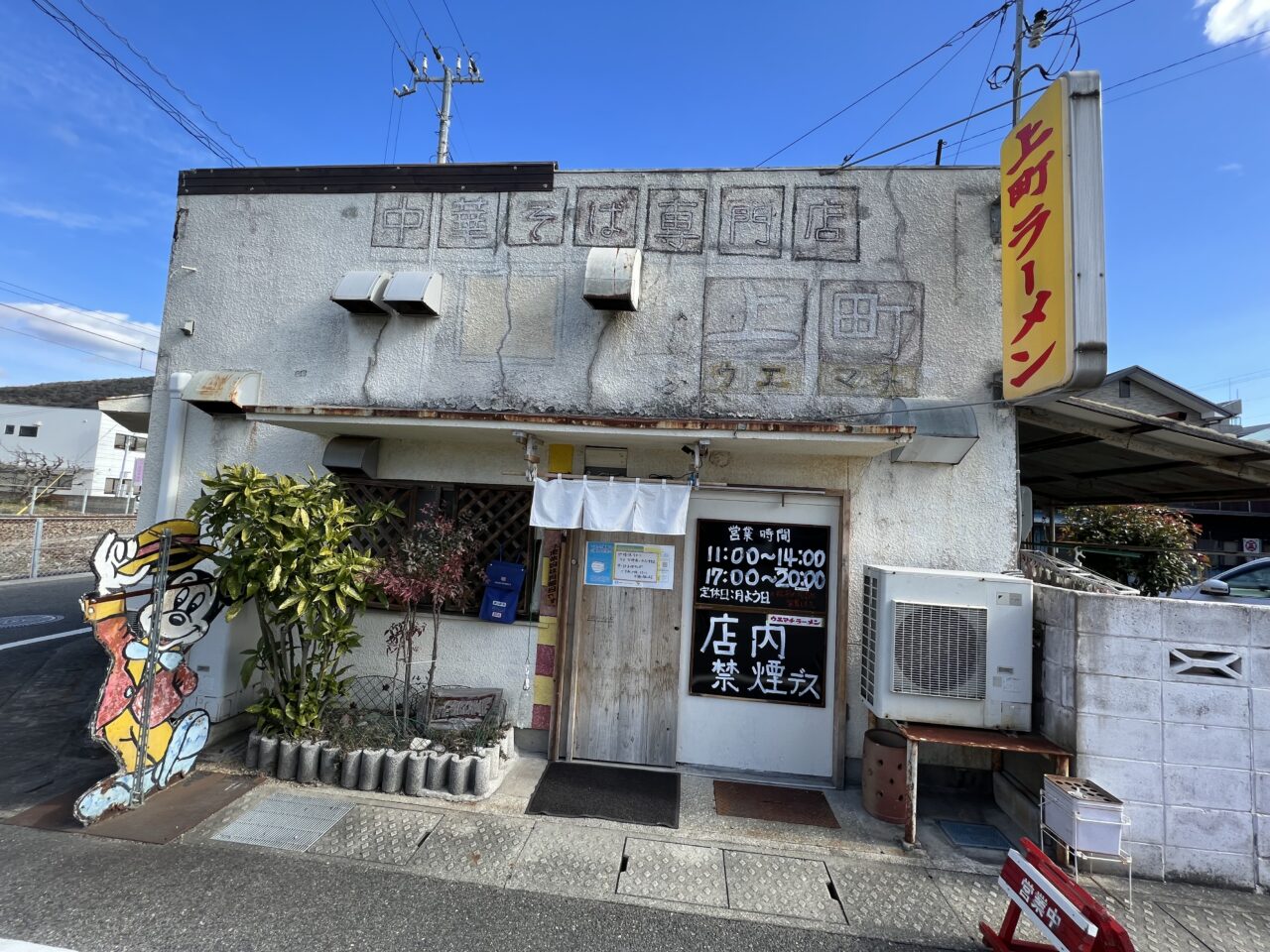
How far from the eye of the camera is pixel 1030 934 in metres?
3.50

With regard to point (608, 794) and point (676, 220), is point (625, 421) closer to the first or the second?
point (676, 220)

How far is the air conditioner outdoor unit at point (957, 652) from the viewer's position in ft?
14.9

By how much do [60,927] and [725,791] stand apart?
14.8 feet

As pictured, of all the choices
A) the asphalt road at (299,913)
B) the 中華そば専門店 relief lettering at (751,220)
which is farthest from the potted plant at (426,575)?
the 中華そば専門店 relief lettering at (751,220)

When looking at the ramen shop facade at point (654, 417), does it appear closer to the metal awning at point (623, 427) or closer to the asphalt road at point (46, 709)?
the metal awning at point (623, 427)

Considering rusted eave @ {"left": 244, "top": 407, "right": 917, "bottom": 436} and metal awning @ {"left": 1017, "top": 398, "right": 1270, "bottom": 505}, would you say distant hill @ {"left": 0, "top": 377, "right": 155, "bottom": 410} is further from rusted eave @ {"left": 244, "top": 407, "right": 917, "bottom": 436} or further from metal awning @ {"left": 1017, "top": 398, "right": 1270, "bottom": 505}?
metal awning @ {"left": 1017, "top": 398, "right": 1270, "bottom": 505}

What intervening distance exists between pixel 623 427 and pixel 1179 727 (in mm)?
4710

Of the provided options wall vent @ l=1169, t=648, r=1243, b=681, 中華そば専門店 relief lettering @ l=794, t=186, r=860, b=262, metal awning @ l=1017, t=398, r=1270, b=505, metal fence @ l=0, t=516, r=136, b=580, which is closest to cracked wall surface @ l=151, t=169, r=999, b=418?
中華そば専門店 relief lettering @ l=794, t=186, r=860, b=262

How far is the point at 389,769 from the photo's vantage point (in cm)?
479

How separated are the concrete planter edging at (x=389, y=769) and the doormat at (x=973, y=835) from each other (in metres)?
3.80

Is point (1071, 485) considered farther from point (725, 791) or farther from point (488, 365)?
point (488, 365)

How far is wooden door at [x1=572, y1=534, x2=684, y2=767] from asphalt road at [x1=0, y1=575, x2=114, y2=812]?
430cm

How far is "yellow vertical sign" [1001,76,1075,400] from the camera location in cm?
423

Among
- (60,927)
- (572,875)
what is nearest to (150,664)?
(60,927)
